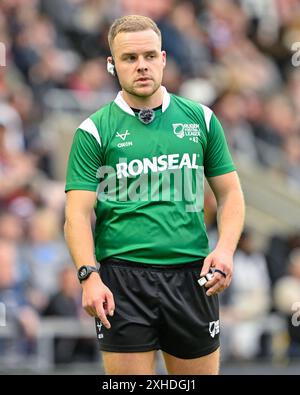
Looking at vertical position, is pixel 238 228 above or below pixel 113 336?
above

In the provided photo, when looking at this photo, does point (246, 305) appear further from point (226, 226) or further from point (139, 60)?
point (139, 60)

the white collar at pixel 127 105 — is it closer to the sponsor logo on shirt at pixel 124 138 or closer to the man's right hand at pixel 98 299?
the sponsor logo on shirt at pixel 124 138

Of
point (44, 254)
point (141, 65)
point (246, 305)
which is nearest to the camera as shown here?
point (141, 65)

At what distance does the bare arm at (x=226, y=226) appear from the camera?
20.0 feet

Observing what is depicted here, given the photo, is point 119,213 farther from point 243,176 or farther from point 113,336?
Result: point 243,176

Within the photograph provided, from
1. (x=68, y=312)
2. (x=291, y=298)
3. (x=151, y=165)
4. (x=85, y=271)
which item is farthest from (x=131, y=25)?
(x=291, y=298)

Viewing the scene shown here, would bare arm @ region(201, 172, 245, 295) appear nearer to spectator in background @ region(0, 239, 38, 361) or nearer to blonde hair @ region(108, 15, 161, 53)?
blonde hair @ region(108, 15, 161, 53)

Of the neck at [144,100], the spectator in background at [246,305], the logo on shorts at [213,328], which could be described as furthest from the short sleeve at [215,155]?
Result: the spectator in background at [246,305]

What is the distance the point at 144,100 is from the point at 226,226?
0.77 m

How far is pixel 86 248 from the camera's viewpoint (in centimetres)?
615

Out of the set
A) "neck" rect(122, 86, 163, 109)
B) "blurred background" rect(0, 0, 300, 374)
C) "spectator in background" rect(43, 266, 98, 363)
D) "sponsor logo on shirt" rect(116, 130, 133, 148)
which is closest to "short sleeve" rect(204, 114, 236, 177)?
"neck" rect(122, 86, 163, 109)

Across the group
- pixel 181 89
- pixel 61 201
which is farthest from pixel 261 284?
pixel 181 89

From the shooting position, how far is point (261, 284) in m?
13.0
